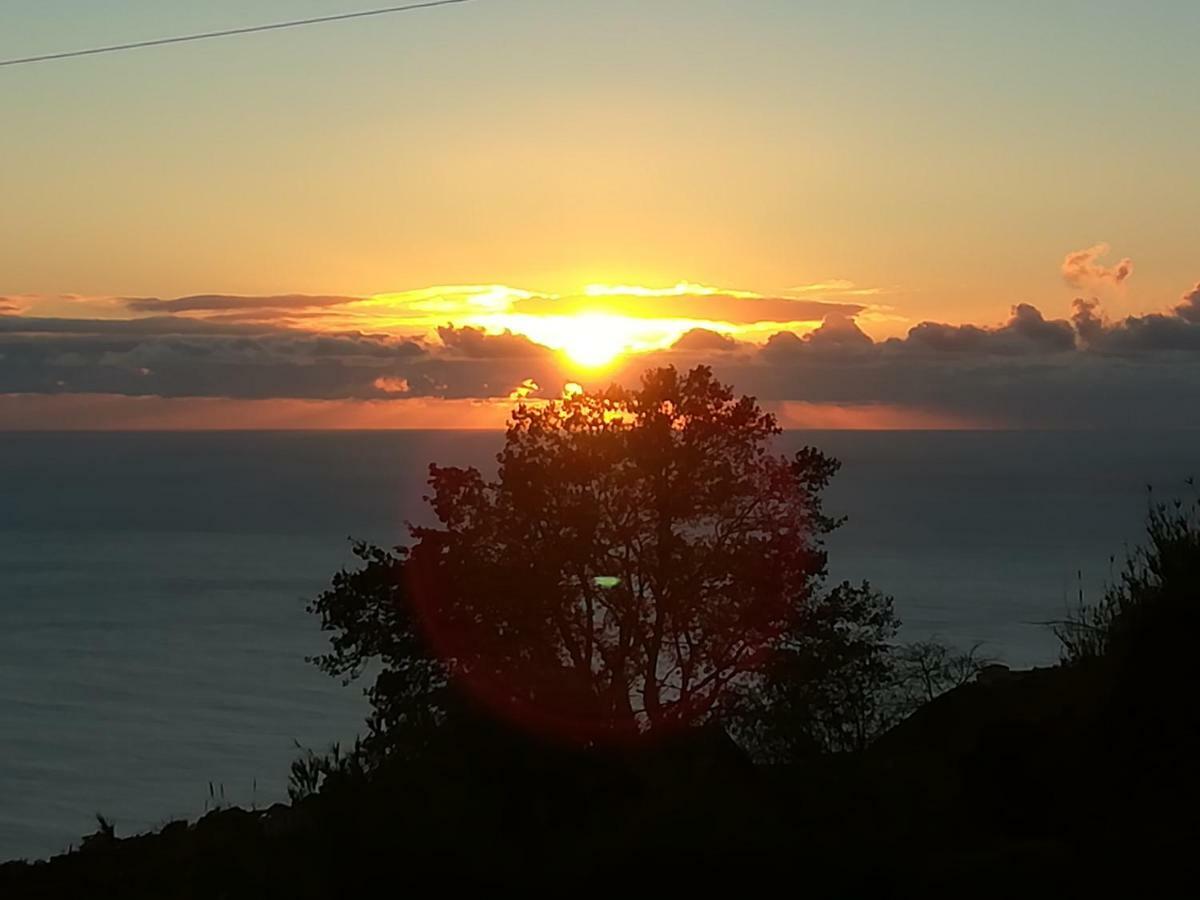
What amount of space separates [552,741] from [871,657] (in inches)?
498

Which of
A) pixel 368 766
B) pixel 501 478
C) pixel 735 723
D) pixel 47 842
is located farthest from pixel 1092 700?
pixel 47 842

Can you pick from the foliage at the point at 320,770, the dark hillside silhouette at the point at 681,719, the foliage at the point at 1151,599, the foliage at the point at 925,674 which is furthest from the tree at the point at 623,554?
the foliage at the point at 320,770

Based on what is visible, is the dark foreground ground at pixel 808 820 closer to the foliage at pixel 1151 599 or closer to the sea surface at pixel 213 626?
the foliage at pixel 1151 599

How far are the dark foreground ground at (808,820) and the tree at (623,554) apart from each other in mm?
11083

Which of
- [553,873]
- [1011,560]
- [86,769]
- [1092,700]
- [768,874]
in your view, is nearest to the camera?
[768,874]

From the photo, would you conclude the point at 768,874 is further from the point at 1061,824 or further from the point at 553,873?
the point at 1061,824

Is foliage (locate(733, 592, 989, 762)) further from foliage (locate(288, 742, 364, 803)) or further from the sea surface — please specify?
foliage (locate(288, 742, 364, 803))

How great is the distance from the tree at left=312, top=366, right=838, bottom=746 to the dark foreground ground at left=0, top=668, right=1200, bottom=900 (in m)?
11.1

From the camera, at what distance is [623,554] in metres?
23.3

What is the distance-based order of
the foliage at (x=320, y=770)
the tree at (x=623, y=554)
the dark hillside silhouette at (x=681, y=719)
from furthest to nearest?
the tree at (x=623, y=554), the foliage at (x=320, y=770), the dark hillside silhouette at (x=681, y=719)

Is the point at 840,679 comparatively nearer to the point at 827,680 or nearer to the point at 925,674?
Result: the point at 827,680

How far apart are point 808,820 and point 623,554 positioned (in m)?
14.8

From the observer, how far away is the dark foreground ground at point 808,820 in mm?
7410

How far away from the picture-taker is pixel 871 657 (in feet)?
76.0
